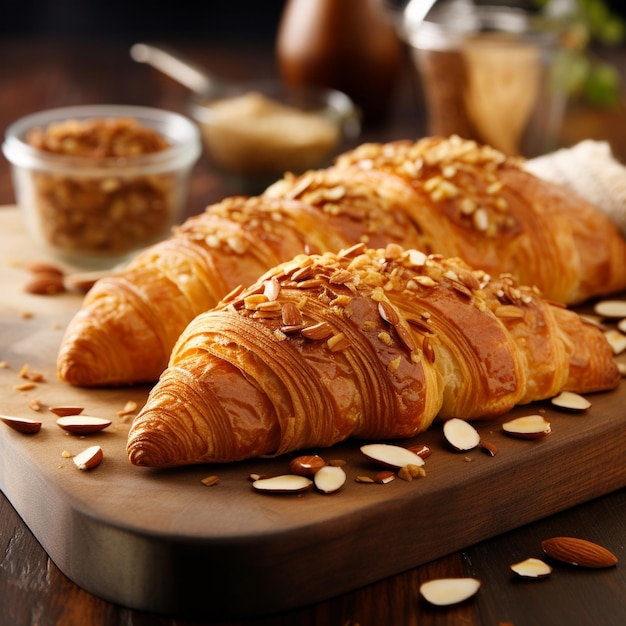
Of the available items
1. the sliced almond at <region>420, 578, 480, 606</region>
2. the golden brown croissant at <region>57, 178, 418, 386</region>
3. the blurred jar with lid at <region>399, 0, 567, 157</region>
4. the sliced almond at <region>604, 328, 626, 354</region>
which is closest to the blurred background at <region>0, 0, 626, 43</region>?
the blurred jar with lid at <region>399, 0, 567, 157</region>

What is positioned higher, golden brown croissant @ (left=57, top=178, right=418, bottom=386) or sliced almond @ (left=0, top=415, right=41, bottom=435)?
golden brown croissant @ (left=57, top=178, right=418, bottom=386)

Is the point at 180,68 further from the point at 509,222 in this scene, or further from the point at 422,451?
the point at 422,451

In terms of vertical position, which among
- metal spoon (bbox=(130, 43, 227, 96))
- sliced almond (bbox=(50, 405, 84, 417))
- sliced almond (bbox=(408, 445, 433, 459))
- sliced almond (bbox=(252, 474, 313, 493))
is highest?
metal spoon (bbox=(130, 43, 227, 96))

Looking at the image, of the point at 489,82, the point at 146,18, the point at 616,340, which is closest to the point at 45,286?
the point at 616,340

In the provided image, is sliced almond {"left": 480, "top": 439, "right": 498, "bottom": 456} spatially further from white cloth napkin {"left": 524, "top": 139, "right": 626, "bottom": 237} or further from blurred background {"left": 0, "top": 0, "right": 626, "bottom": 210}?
blurred background {"left": 0, "top": 0, "right": 626, "bottom": 210}

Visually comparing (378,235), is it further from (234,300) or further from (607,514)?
(607,514)

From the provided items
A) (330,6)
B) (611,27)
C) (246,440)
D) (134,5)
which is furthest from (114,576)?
(134,5)

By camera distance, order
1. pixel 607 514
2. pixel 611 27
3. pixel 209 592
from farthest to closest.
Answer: pixel 611 27
pixel 607 514
pixel 209 592
